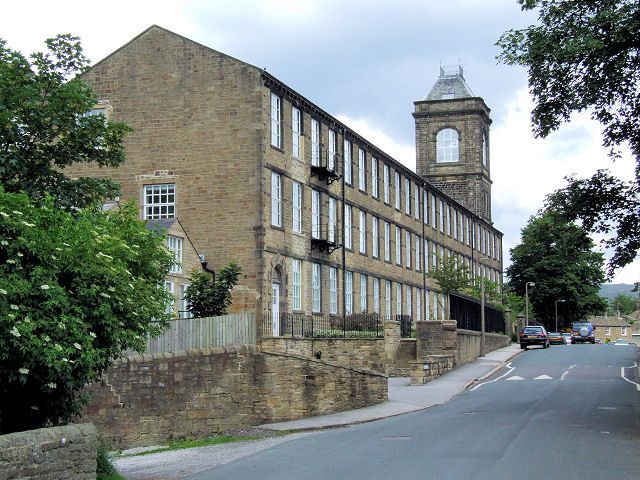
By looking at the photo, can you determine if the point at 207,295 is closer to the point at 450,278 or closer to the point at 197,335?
the point at 197,335

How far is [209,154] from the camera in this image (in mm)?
37812

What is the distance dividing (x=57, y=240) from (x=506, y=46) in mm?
14607

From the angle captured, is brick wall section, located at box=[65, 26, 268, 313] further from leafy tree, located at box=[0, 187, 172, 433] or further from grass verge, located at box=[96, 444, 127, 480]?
leafy tree, located at box=[0, 187, 172, 433]

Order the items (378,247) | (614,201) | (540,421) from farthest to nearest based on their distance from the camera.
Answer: (378,247)
(614,201)
(540,421)

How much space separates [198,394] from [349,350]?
1127 centimetres

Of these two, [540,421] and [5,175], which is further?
[540,421]

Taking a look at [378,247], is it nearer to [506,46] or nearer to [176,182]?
[176,182]

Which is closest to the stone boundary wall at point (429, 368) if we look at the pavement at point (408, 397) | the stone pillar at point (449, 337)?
the pavement at point (408, 397)

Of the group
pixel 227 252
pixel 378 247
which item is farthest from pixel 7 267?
pixel 378 247

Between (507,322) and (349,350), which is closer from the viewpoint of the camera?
(349,350)

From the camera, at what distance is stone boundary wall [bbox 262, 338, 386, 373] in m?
35.9

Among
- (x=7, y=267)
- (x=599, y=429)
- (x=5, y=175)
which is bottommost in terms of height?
(x=599, y=429)

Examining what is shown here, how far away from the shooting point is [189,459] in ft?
68.8

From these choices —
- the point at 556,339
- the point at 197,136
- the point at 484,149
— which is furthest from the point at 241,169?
the point at 484,149
